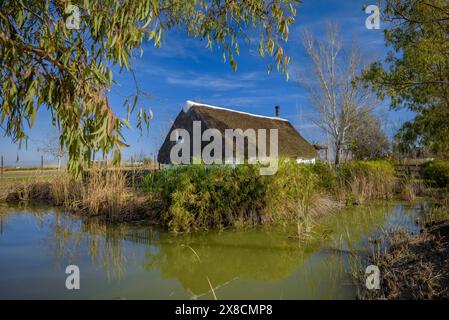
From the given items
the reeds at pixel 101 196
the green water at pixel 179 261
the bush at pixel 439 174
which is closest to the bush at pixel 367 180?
the bush at pixel 439 174

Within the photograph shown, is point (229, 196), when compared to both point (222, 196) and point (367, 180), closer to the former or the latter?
point (222, 196)

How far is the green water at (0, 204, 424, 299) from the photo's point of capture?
12.4 ft

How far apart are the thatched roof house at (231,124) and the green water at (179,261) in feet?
28.6

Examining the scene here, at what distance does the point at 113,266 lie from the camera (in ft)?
15.4

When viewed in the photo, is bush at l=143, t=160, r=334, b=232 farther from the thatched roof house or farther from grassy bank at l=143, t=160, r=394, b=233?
the thatched roof house

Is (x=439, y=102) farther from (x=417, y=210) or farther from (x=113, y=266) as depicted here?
(x=113, y=266)

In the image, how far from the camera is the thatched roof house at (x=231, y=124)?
54.3 feet

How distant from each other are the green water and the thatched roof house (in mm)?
8709

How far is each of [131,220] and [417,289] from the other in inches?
258

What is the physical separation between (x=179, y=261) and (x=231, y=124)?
12921 mm

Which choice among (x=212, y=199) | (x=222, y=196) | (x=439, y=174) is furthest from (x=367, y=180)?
(x=212, y=199)

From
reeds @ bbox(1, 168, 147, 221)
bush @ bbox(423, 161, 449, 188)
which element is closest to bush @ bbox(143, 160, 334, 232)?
reeds @ bbox(1, 168, 147, 221)

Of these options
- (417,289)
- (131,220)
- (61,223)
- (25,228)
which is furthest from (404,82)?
(25,228)

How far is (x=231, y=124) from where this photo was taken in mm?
17375
